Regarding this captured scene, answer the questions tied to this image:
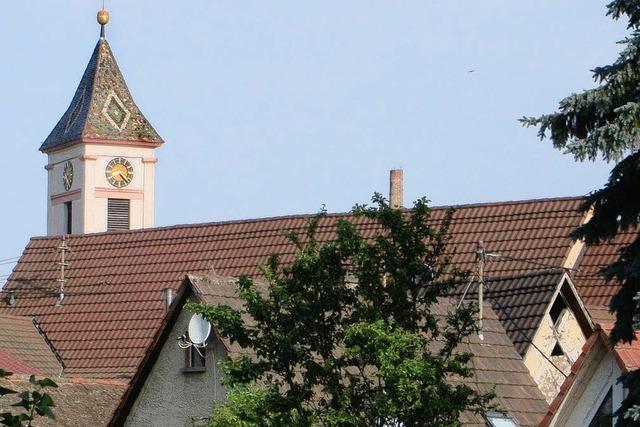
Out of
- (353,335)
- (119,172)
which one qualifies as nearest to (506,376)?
(353,335)

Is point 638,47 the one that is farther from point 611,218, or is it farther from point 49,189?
point 49,189

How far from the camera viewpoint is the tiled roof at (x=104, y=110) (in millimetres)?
71438

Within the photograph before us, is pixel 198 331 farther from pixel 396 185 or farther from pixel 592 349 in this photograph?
pixel 396 185

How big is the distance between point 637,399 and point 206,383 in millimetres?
15738

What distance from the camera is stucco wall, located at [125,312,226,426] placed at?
3039 cm

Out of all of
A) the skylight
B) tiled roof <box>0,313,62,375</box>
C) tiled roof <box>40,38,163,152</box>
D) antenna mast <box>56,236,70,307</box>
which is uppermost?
tiled roof <box>40,38,163,152</box>

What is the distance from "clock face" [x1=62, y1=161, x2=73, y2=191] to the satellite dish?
42.7 metres

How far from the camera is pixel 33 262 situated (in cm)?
5450

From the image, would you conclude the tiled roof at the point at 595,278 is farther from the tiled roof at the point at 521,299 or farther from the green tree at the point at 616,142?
the green tree at the point at 616,142

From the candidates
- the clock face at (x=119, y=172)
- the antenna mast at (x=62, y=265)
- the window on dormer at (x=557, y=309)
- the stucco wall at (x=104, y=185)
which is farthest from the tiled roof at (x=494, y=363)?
the clock face at (x=119, y=172)

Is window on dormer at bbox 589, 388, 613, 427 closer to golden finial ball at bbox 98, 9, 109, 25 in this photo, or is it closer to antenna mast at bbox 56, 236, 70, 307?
antenna mast at bbox 56, 236, 70, 307

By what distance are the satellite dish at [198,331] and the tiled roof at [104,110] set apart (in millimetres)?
41541

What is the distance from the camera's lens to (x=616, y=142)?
1574cm

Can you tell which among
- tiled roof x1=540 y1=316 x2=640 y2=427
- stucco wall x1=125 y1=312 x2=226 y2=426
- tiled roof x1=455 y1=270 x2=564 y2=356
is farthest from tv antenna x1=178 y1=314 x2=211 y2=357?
tiled roof x1=540 y1=316 x2=640 y2=427
